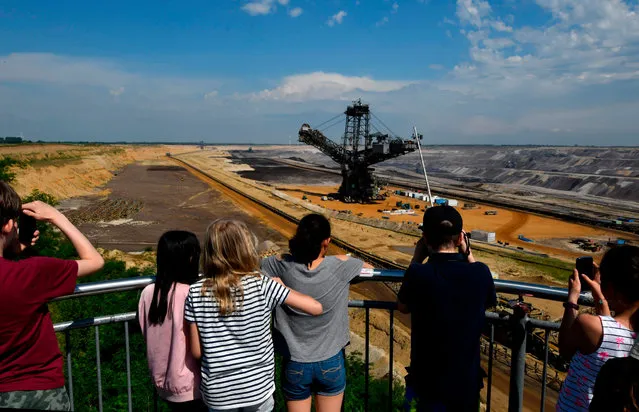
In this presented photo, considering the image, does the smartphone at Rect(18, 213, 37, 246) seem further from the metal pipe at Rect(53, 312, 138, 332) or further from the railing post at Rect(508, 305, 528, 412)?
the railing post at Rect(508, 305, 528, 412)

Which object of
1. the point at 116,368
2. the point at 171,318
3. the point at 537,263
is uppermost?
the point at 171,318

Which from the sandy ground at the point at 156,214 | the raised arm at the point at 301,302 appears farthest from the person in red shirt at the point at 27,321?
the sandy ground at the point at 156,214

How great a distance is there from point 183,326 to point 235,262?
506 mm

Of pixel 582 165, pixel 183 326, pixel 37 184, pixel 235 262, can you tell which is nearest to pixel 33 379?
pixel 183 326

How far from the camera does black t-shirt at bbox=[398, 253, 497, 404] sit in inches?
105

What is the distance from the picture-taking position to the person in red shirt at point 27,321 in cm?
221

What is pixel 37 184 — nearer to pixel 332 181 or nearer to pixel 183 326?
pixel 332 181

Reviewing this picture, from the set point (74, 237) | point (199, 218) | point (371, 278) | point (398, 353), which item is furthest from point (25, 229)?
point (199, 218)

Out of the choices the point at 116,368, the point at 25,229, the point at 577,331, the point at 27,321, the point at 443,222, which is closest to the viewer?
the point at 27,321

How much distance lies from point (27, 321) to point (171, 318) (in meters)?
0.73

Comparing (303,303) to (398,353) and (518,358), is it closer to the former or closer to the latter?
(518,358)

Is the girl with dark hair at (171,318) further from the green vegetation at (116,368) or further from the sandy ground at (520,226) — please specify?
the sandy ground at (520,226)

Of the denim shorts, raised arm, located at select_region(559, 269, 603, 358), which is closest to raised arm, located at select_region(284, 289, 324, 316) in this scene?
the denim shorts

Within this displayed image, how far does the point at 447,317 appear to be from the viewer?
267 cm
